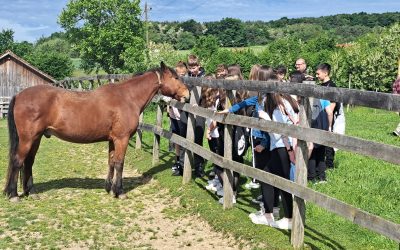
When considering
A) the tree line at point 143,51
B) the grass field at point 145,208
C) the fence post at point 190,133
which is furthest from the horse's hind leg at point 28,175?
the tree line at point 143,51

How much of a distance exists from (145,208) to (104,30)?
58520 mm

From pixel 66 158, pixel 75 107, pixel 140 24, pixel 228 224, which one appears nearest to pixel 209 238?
pixel 228 224

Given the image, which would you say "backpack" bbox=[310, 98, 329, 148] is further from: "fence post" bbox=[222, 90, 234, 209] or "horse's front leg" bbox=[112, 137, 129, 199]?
"horse's front leg" bbox=[112, 137, 129, 199]

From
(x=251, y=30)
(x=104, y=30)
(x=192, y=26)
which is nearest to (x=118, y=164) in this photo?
(x=104, y=30)

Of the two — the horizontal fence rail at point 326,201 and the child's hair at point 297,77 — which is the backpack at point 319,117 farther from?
the horizontal fence rail at point 326,201

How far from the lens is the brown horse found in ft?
21.6

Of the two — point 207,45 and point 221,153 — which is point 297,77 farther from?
point 207,45

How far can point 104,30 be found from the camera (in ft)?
204

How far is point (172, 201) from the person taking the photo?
6777 millimetres

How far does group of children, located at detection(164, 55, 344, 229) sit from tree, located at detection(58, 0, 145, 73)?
179 feet

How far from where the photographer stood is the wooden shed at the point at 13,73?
41.1 meters

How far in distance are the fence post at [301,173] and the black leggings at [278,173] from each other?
0.48 metres

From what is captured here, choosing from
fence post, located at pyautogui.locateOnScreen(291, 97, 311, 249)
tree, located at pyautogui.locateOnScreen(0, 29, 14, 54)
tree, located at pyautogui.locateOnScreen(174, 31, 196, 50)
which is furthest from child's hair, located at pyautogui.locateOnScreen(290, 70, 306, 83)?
tree, located at pyautogui.locateOnScreen(174, 31, 196, 50)

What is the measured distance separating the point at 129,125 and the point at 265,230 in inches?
115
